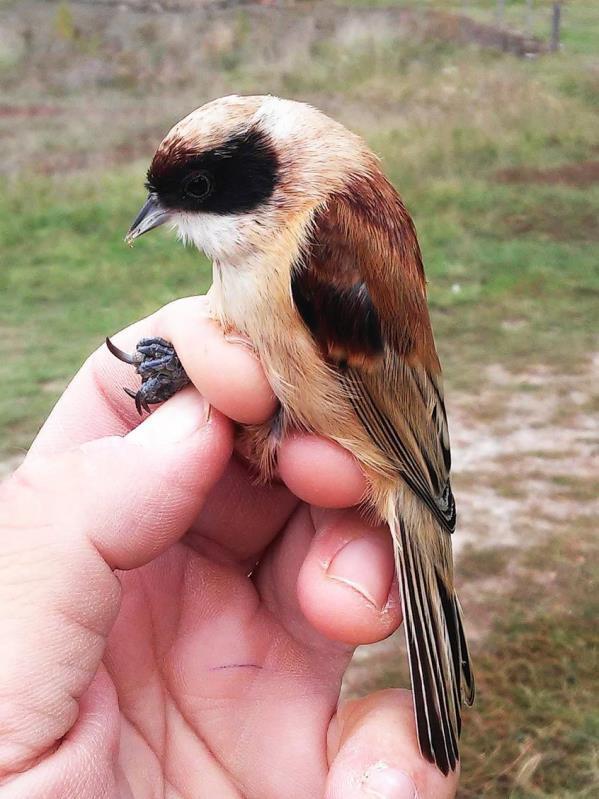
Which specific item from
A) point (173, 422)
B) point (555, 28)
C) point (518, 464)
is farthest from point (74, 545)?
point (555, 28)

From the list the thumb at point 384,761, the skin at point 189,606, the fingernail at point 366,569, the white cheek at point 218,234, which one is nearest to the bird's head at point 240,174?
the white cheek at point 218,234

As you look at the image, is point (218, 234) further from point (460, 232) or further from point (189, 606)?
point (460, 232)

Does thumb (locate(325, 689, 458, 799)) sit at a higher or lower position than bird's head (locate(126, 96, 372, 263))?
lower

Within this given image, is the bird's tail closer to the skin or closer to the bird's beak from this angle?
the skin

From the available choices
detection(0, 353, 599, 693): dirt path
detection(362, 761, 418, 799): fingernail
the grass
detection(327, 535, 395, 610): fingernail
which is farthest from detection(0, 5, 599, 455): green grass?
detection(362, 761, 418, 799): fingernail

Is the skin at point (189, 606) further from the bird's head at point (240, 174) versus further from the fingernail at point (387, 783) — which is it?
the bird's head at point (240, 174)

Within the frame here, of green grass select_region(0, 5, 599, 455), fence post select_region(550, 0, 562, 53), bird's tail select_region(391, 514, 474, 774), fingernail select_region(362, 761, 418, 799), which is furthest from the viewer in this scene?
fence post select_region(550, 0, 562, 53)
